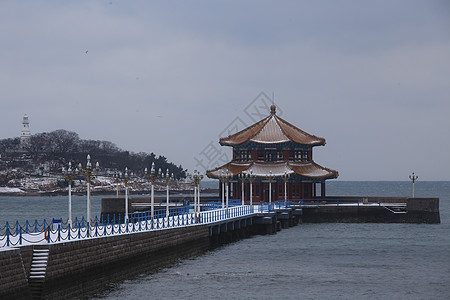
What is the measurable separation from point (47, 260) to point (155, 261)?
15.9 m

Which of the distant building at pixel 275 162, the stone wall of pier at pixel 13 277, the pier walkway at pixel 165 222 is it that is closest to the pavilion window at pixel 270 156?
the distant building at pixel 275 162

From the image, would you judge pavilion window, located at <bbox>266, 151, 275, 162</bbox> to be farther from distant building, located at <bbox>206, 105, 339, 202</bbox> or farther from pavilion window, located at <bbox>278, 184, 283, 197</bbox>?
pavilion window, located at <bbox>278, 184, 283, 197</bbox>

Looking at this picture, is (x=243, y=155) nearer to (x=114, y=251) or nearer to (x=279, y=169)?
(x=279, y=169)

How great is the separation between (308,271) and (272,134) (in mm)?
51938

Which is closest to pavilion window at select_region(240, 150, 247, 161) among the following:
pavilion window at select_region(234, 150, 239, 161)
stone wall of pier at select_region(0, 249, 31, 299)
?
pavilion window at select_region(234, 150, 239, 161)

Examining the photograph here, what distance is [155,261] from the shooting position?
53.1 metres

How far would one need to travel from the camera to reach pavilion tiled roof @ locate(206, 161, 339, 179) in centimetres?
10169

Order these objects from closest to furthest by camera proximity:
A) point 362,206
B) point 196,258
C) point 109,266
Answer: point 109,266, point 196,258, point 362,206

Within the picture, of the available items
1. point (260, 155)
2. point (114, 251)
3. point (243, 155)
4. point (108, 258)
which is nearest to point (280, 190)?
point (260, 155)

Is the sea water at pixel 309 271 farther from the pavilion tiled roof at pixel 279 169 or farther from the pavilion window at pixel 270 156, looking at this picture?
the pavilion window at pixel 270 156

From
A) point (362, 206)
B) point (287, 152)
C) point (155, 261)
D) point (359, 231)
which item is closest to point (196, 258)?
point (155, 261)

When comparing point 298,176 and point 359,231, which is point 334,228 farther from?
point 298,176

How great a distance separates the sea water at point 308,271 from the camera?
45.7m

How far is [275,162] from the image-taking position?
343ft
